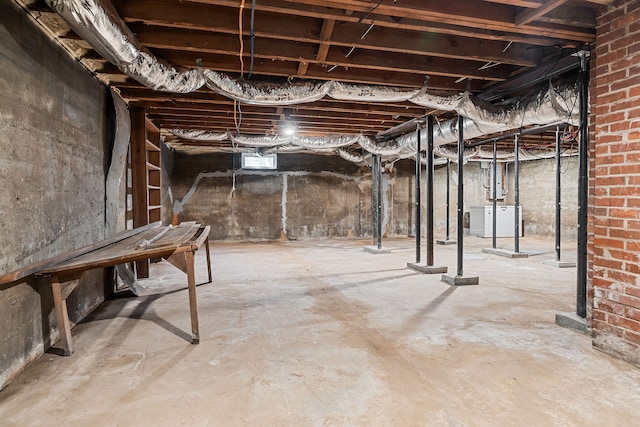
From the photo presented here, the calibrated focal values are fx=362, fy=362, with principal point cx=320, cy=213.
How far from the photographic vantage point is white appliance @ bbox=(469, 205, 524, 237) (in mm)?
8828

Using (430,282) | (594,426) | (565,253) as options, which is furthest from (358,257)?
(594,426)

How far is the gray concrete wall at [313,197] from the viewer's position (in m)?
8.05

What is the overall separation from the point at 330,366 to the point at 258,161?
268 inches

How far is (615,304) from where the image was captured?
218 cm

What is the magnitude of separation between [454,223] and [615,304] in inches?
293

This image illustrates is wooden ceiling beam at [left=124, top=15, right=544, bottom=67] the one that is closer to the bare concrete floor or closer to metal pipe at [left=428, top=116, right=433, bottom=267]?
metal pipe at [left=428, top=116, right=433, bottom=267]

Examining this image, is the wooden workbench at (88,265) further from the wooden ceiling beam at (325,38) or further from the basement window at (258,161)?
the basement window at (258,161)

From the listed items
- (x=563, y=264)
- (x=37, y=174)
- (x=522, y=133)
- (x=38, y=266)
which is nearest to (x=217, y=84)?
(x=37, y=174)

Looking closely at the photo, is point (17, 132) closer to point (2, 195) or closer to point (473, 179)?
point (2, 195)

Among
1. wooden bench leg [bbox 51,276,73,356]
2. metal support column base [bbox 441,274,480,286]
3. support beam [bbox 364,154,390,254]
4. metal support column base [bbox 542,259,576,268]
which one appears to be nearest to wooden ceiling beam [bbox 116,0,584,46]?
wooden bench leg [bbox 51,276,73,356]

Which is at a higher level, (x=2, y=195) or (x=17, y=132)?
(x=17, y=132)

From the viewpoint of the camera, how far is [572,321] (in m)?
2.62

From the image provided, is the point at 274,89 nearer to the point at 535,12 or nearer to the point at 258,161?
the point at 535,12

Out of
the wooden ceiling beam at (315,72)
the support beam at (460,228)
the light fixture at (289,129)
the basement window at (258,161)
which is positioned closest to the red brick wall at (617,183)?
the wooden ceiling beam at (315,72)
